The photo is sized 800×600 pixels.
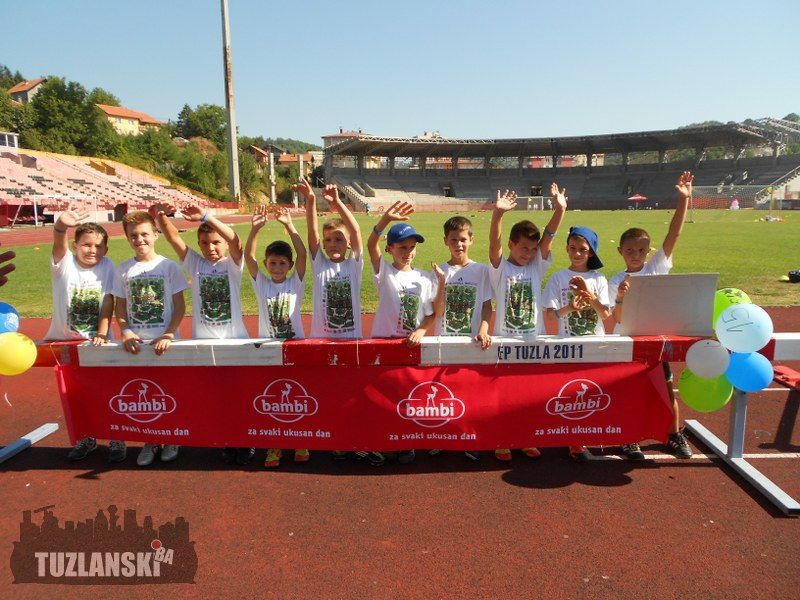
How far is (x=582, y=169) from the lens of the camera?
2950 inches

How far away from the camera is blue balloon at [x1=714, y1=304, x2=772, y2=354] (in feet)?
11.3

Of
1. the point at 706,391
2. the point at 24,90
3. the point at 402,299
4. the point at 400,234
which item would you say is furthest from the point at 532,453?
the point at 24,90

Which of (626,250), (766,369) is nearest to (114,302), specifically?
(626,250)

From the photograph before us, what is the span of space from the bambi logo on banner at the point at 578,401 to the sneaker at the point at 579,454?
1.15 feet

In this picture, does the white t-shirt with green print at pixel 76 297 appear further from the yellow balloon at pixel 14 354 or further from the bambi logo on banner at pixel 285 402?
the bambi logo on banner at pixel 285 402

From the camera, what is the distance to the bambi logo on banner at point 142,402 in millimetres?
3873

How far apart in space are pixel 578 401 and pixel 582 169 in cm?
7856

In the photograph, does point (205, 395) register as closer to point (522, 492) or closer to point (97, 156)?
point (522, 492)

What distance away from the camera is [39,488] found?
3674mm

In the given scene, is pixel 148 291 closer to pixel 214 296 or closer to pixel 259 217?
pixel 214 296

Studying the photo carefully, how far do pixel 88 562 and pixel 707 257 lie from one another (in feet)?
57.5

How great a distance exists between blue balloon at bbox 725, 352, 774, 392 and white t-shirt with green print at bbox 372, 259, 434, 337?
2.27m

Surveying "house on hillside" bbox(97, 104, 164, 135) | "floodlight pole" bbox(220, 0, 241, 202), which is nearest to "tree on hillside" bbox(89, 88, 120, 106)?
"house on hillside" bbox(97, 104, 164, 135)

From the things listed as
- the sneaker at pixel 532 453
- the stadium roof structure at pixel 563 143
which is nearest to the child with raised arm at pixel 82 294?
Result: the sneaker at pixel 532 453
